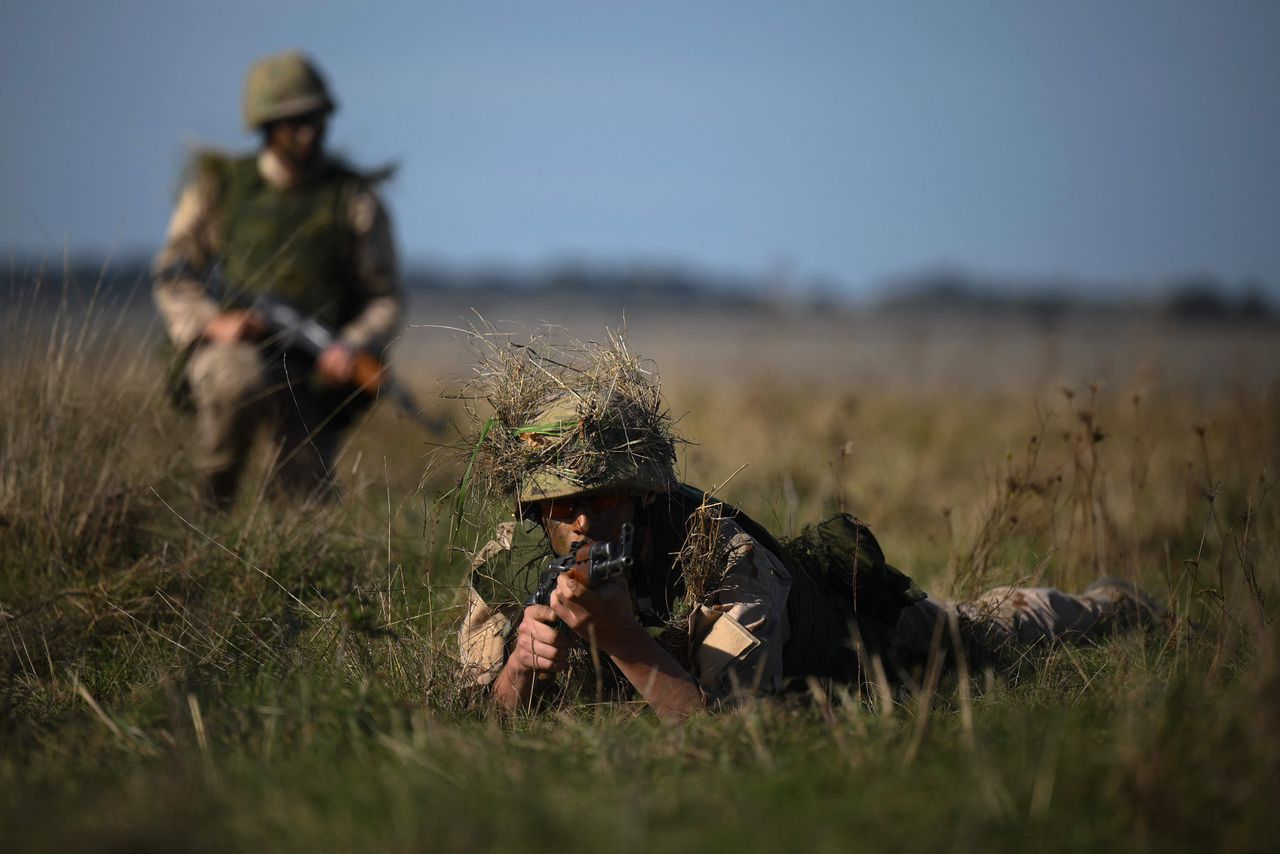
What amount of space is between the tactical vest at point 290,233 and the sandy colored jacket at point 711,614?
2.88 m

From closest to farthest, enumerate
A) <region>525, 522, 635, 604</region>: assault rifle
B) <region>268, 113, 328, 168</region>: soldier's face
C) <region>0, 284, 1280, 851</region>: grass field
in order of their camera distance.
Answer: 1. <region>0, 284, 1280, 851</region>: grass field
2. <region>525, 522, 635, 604</region>: assault rifle
3. <region>268, 113, 328, 168</region>: soldier's face

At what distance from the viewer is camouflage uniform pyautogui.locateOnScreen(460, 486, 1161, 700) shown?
3.34m

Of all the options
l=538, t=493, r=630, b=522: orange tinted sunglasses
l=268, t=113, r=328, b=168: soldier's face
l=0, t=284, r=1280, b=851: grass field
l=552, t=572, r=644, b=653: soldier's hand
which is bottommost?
l=0, t=284, r=1280, b=851: grass field

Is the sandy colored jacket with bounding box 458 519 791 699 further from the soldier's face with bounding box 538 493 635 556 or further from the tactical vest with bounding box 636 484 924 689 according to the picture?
the soldier's face with bounding box 538 493 635 556

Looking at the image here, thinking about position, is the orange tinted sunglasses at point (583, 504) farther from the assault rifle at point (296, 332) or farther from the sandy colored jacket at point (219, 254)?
the sandy colored jacket at point (219, 254)

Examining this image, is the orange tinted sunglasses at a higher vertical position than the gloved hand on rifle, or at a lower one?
higher

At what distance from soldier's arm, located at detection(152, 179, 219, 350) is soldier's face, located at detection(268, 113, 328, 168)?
0.43m

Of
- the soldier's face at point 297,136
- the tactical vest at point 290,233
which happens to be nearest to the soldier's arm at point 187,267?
the tactical vest at point 290,233

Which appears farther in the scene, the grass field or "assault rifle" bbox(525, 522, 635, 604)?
"assault rifle" bbox(525, 522, 635, 604)

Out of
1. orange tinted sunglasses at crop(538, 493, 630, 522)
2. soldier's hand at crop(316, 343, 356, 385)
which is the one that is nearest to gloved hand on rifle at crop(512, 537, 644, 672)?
orange tinted sunglasses at crop(538, 493, 630, 522)

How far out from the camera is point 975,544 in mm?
4605

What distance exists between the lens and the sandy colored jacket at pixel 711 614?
10.9 feet

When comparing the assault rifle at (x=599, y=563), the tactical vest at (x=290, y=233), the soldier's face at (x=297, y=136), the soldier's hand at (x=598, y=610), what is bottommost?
the soldier's hand at (x=598, y=610)

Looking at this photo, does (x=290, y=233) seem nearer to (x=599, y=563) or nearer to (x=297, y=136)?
(x=297, y=136)
